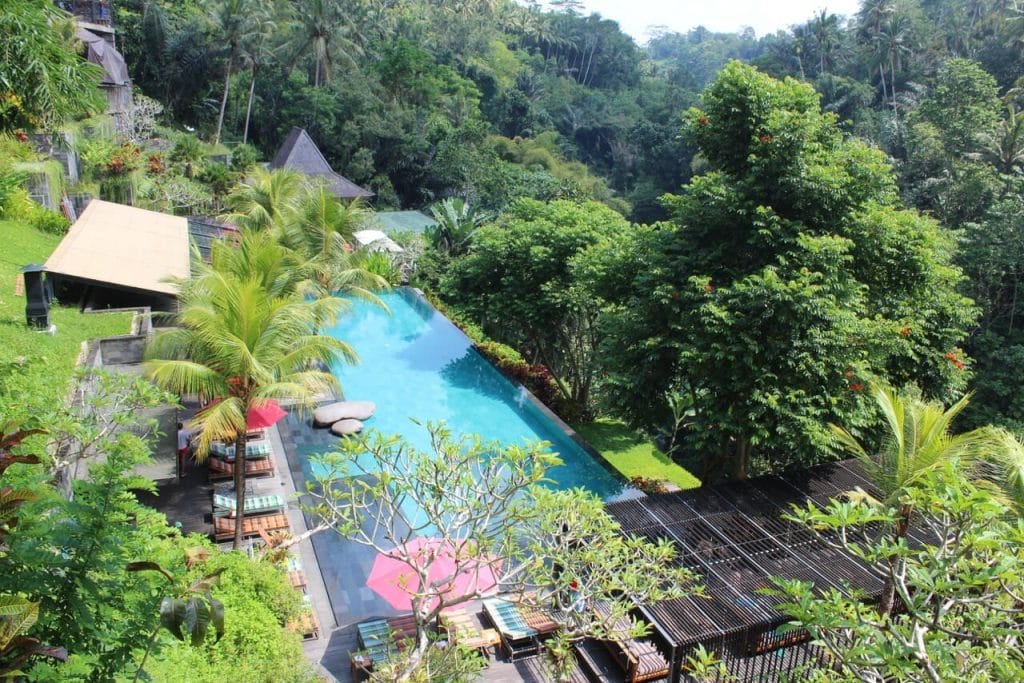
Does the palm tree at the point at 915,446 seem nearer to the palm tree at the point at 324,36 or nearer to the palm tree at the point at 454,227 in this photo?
the palm tree at the point at 454,227

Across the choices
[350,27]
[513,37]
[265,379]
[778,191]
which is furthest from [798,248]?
[513,37]

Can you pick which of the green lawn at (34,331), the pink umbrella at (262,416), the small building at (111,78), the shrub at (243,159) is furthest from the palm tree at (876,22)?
the pink umbrella at (262,416)

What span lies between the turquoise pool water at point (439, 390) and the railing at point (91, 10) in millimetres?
27123

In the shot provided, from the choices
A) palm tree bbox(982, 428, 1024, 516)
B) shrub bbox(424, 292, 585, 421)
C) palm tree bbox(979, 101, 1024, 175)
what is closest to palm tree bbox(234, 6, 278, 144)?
shrub bbox(424, 292, 585, 421)

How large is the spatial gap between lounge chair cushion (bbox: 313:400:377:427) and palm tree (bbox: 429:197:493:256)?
38.0 ft

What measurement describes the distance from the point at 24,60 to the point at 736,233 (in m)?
11.3

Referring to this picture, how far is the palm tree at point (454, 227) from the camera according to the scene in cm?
2722

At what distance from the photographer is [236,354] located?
10672 millimetres

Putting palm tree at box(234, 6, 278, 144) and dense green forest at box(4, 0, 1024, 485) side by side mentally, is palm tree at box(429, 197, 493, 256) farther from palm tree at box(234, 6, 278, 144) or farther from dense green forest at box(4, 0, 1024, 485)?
palm tree at box(234, 6, 278, 144)

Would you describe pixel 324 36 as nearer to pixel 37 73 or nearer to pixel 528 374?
pixel 528 374

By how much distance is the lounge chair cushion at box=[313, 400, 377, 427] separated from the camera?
16.0m

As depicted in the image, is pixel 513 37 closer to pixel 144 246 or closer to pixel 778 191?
pixel 144 246

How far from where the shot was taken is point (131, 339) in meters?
13.5

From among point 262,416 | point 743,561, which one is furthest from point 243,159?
point 743,561
